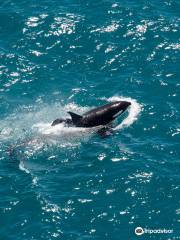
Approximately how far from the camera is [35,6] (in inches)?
2813

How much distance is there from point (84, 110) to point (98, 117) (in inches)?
105

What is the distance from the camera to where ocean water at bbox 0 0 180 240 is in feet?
143

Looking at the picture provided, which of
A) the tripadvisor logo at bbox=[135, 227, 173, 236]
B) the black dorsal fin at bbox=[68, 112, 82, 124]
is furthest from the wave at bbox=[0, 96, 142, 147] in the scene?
the tripadvisor logo at bbox=[135, 227, 173, 236]

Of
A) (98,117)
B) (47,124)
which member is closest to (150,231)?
(98,117)

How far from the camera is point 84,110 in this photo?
2226 inches

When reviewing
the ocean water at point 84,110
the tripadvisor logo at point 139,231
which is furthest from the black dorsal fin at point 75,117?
the tripadvisor logo at point 139,231

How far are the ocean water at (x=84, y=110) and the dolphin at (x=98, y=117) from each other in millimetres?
856

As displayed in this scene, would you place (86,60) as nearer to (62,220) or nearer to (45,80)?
(45,80)

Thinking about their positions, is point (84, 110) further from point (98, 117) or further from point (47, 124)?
point (47, 124)

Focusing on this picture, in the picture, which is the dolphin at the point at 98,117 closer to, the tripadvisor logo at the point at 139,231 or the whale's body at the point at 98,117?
the whale's body at the point at 98,117

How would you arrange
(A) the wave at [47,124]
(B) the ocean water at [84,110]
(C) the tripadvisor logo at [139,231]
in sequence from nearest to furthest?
(C) the tripadvisor logo at [139,231], (B) the ocean water at [84,110], (A) the wave at [47,124]

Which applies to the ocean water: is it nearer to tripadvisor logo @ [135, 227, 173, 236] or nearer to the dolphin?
tripadvisor logo @ [135, 227, 173, 236]

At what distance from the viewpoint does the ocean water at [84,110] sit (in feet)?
143

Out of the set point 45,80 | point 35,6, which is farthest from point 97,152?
point 35,6
